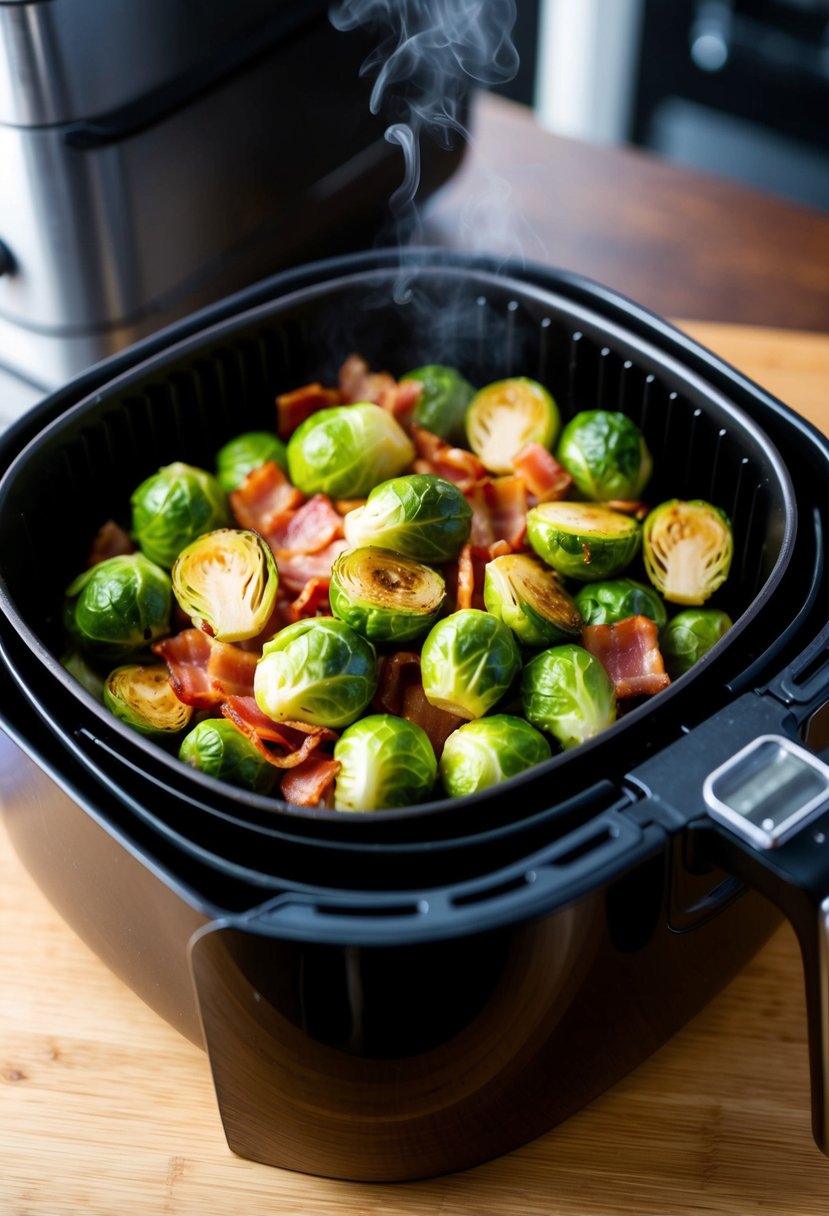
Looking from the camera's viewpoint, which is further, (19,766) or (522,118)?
(522,118)

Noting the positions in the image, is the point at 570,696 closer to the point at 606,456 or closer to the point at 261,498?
the point at 606,456

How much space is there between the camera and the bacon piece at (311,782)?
1447mm

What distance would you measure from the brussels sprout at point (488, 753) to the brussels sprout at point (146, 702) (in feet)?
Answer: 1.10

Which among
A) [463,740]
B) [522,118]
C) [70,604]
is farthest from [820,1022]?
[522,118]

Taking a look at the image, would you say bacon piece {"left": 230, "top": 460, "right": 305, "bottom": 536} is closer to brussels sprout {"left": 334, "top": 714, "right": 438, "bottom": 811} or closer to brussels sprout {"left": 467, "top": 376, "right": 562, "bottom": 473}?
brussels sprout {"left": 467, "top": 376, "right": 562, "bottom": 473}

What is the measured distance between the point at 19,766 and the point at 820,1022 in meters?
0.86

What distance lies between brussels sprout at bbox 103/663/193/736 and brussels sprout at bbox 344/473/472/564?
12.3 inches

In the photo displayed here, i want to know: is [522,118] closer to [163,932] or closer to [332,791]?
[332,791]

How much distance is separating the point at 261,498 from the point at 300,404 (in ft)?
0.58

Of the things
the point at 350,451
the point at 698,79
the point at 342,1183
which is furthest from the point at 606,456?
the point at 698,79

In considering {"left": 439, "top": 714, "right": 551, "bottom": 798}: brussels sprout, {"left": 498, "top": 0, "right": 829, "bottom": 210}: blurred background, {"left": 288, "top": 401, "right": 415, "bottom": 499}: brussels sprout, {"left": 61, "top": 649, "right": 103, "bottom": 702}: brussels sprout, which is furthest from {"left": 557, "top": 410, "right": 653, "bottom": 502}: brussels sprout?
{"left": 498, "top": 0, "right": 829, "bottom": 210}: blurred background

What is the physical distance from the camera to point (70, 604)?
1.71m

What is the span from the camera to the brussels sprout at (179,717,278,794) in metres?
1.47

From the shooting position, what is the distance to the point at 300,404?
1.93m
